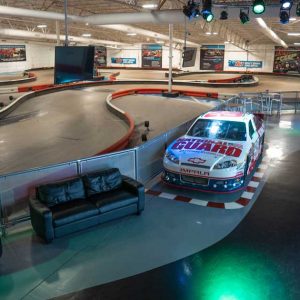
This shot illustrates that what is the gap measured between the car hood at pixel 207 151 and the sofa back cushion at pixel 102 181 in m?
1.58

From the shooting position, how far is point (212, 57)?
49.2 m

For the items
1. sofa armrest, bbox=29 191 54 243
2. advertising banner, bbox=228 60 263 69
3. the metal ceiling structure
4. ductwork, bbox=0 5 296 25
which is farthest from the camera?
advertising banner, bbox=228 60 263 69

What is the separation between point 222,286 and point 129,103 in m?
18.1

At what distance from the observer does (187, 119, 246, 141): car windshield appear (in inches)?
314

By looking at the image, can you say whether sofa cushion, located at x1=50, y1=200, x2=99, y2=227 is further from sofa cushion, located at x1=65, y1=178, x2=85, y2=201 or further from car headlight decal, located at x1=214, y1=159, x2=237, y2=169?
car headlight decal, located at x1=214, y1=159, x2=237, y2=169

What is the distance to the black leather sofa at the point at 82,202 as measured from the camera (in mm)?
5117

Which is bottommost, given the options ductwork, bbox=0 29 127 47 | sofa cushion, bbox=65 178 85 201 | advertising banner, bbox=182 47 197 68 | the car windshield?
sofa cushion, bbox=65 178 85 201

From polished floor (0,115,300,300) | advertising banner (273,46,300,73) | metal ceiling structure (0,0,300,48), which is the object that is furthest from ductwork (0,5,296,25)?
advertising banner (273,46,300,73)

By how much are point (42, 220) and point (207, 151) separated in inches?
149

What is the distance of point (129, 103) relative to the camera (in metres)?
Answer: 21.6

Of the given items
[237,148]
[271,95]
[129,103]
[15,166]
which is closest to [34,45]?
[129,103]

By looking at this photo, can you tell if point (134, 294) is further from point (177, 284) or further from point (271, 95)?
point (271, 95)

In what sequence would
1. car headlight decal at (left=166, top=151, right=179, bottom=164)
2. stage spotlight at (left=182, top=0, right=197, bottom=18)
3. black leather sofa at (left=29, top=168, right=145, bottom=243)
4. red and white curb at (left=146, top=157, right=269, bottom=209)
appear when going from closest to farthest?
black leather sofa at (left=29, top=168, right=145, bottom=243)
red and white curb at (left=146, top=157, right=269, bottom=209)
car headlight decal at (left=166, top=151, right=179, bottom=164)
stage spotlight at (left=182, top=0, right=197, bottom=18)

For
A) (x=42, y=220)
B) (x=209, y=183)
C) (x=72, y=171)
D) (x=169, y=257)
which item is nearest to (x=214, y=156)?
(x=209, y=183)
